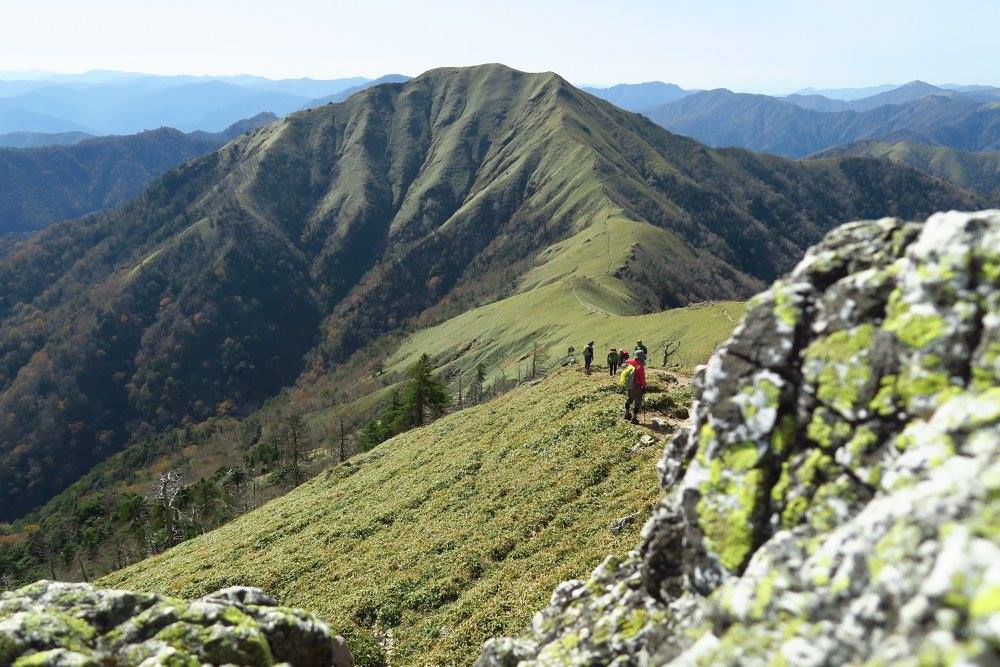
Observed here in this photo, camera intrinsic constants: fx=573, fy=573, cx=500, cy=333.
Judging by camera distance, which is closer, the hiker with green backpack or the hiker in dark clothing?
the hiker with green backpack

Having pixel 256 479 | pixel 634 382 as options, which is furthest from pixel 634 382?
pixel 256 479

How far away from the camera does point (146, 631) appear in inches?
655

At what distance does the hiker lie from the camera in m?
33.8

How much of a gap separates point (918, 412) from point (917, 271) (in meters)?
2.55

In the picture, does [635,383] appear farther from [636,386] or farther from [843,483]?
[843,483]

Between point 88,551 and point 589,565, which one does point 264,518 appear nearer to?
point 589,565

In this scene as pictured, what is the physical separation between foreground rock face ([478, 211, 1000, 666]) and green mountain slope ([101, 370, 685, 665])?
10927 mm

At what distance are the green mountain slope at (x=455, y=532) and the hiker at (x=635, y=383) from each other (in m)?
1.31

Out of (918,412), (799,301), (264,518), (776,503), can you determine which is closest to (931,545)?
Result: (918,412)

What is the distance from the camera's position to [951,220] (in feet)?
33.6

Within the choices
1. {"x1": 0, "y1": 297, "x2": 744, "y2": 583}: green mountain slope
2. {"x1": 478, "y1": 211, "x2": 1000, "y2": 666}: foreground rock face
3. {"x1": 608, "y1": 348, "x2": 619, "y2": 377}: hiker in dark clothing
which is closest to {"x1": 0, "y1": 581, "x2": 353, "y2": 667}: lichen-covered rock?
{"x1": 478, "y1": 211, "x2": 1000, "y2": 666}: foreground rock face

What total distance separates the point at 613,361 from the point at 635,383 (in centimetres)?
1355

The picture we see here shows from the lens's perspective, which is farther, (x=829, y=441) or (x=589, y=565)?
(x=589, y=565)

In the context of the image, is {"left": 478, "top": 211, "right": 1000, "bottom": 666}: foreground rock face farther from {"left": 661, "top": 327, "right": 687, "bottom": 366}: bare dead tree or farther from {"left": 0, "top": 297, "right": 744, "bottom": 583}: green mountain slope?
{"left": 661, "top": 327, "right": 687, "bottom": 366}: bare dead tree
